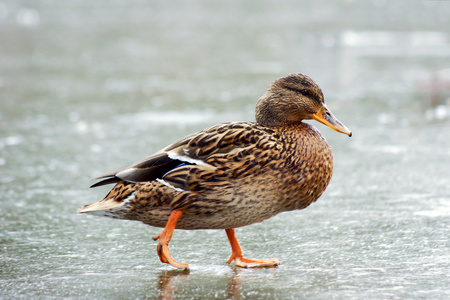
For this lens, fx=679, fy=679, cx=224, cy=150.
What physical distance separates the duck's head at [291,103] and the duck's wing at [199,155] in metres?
0.20

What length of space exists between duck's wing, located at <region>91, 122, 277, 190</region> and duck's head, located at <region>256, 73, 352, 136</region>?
0.66ft

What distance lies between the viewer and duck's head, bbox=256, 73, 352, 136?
3494 mm

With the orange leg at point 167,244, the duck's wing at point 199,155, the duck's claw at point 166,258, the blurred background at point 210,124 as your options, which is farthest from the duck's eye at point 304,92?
the duck's claw at point 166,258

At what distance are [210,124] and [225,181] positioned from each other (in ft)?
11.4

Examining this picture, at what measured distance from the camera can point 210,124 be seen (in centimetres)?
662

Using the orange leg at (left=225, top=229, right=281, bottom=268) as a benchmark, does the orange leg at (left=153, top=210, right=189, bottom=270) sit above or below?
above

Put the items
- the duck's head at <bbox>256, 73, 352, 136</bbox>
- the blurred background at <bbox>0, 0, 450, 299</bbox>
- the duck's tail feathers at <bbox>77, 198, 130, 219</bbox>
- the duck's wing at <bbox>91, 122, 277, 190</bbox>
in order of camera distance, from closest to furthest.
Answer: the blurred background at <bbox>0, 0, 450, 299</bbox> < the duck's wing at <bbox>91, 122, 277, 190</bbox> < the duck's tail feathers at <bbox>77, 198, 130, 219</bbox> < the duck's head at <bbox>256, 73, 352, 136</bbox>

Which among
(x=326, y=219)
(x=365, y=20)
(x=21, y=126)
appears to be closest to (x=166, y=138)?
(x=21, y=126)


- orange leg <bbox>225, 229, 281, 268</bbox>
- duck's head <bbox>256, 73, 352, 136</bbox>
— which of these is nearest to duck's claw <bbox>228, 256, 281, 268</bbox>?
orange leg <bbox>225, 229, 281, 268</bbox>

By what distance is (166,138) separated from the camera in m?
6.10

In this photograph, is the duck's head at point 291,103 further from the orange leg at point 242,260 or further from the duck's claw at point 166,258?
the duck's claw at point 166,258

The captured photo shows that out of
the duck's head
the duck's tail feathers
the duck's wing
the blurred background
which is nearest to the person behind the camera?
the blurred background

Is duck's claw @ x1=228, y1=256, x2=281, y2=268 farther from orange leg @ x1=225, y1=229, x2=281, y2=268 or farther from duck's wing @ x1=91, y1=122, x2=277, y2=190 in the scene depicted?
duck's wing @ x1=91, y1=122, x2=277, y2=190

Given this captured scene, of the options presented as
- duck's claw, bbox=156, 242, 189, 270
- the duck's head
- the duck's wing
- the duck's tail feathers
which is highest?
the duck's head
